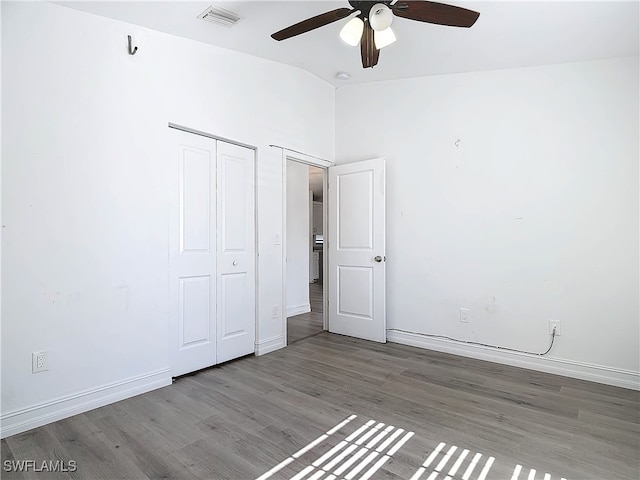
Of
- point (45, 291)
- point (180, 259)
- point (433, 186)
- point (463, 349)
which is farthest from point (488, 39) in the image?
point (45, 291)

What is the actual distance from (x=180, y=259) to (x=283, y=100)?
77.7 inches

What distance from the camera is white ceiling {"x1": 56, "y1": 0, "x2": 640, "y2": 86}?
247 centimetres

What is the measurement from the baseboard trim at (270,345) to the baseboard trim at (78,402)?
36.4 inches

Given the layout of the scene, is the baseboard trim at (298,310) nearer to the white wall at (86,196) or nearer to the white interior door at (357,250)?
the white interior door at (357,250)

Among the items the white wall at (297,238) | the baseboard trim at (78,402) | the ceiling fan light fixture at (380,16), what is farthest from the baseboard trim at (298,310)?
the ceiling fan light fixture at (380,16)

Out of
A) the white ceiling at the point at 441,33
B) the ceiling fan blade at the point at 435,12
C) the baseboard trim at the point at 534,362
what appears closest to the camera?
the ceiling fan blade at the point at 435,12

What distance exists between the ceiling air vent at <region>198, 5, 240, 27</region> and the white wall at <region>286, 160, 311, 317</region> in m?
2.83

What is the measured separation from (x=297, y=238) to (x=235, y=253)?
2.38 meters

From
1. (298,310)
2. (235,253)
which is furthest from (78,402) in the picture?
(298,310)

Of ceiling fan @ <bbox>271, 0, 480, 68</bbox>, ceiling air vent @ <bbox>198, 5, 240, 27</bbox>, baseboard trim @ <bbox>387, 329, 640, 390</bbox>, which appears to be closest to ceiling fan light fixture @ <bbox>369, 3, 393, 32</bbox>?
ceiling fan @ <bbox>271, 0, 480, 68</bbox>

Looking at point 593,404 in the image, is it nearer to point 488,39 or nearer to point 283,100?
point 488,39

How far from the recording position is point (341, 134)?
4.52 meters

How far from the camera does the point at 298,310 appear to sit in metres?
5.60

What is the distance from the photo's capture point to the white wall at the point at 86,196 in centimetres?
217
